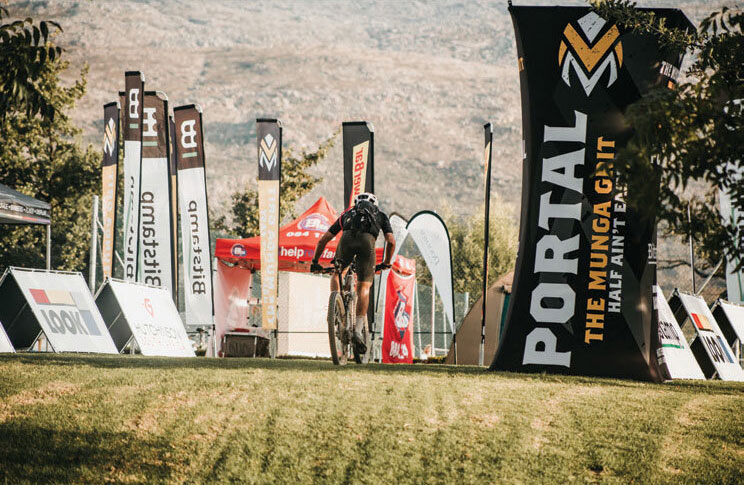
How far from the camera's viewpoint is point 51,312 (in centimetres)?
1228

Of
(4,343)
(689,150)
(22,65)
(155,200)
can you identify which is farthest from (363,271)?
(155,200)

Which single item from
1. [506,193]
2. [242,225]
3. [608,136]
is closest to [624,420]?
[608,136]

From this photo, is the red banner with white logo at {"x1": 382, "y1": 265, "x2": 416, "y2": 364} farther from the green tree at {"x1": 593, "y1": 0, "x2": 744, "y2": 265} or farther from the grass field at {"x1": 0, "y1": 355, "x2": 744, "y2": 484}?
the green tree at {"x1": 593, "y1": 0, "x2": 744, "y2": 265}

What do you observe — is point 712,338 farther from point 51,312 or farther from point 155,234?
point 155,234

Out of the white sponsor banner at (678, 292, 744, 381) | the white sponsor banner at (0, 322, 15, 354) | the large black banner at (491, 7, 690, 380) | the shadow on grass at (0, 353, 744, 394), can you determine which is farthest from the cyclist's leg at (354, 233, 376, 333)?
the white sponsor banner at (678, 292, 744, 381)

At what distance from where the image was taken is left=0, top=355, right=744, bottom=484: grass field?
5.91m

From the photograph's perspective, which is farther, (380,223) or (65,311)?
(65,311)

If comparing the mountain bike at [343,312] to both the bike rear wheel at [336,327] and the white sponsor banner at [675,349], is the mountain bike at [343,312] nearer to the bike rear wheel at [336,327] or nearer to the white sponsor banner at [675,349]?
the bike rear wheel at [336,327]

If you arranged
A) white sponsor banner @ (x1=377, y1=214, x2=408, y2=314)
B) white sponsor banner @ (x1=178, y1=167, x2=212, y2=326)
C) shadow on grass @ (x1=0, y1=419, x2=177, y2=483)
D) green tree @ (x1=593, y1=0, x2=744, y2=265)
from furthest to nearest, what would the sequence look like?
white sponsor banner @ (x1=178, y1=167, x2=212, y2=326) → white sponsor banner @ (x1=377, y1=214, x2=408, y2=314) → shadow on grass @ (x1=0, y1=419, x2=177, y2=483) → green tree @ (x1=593, y1=0, x2=744, y2=265)

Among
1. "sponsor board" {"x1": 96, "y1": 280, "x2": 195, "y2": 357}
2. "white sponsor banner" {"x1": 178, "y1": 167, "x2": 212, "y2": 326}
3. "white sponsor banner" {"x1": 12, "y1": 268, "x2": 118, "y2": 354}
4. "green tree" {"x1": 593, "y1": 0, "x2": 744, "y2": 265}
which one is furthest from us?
"white sponsor banner" {"x1": 178, "y1": 167, "x2": 212, "y2": 326}

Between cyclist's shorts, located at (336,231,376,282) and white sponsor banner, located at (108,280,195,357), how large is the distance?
515 centimetres

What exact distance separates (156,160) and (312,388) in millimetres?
10992

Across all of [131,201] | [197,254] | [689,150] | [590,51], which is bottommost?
[197,254]

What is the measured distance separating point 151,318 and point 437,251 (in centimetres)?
609
